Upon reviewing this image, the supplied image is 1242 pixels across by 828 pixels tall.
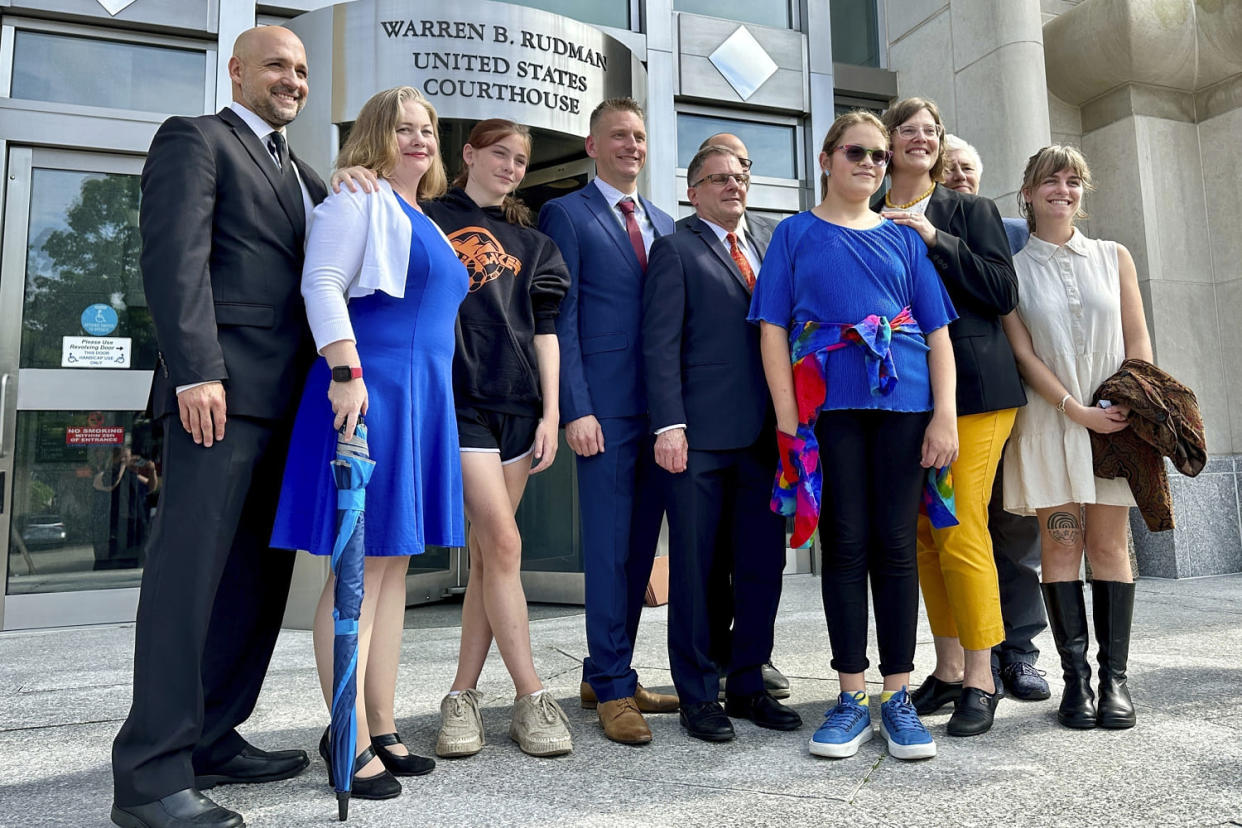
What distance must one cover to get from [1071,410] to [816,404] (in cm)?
98

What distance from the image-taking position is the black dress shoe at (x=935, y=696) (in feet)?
10.2

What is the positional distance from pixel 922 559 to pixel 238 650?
2270mm

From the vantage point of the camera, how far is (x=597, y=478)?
3094 millimetres

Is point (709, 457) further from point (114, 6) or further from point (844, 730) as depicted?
point (114, 6)

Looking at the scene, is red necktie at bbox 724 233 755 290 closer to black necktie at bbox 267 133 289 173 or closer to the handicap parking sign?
Answer: black necktie at bbox 267 133 289 173

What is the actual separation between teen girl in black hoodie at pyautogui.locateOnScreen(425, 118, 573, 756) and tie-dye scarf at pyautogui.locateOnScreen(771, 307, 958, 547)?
773 millimetres

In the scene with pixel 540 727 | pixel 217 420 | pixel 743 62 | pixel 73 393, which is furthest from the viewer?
pixel 743 62

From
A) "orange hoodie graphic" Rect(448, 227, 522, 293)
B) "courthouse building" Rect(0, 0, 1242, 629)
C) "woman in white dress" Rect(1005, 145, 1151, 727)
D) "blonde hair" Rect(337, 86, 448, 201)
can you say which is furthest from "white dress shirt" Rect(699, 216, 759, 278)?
"courthouse building" Rect(0, 0, 1242, 629)

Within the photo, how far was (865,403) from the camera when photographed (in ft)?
8.84

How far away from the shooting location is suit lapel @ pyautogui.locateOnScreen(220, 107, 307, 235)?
2423mm

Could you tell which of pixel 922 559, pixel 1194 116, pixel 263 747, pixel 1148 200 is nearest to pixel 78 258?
pixel 263 747

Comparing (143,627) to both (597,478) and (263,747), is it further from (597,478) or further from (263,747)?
(597,478)

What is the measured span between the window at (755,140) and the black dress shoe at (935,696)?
4888 millimetres

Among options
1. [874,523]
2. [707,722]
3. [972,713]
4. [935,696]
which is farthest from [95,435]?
[972,713]
